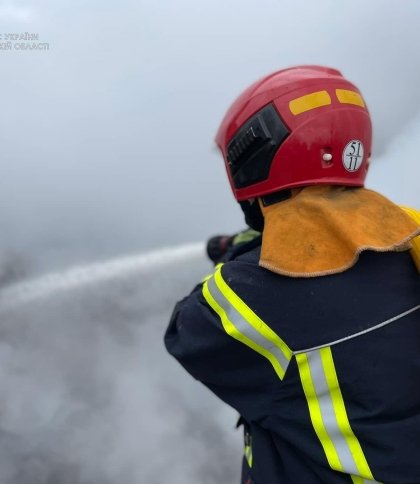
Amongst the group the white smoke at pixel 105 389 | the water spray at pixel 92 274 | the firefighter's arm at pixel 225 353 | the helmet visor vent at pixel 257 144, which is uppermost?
the helmet visor vent at pixel 257 144

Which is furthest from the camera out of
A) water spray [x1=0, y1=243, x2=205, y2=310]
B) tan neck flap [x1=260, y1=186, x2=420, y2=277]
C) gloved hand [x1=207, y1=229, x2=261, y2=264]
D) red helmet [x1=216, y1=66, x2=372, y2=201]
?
water spray [x1=0, y1=243, x2=205, y2=310]

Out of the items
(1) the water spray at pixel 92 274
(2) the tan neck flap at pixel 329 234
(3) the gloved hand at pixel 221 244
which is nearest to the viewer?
(2) the tan neck flap at pixel 329 234

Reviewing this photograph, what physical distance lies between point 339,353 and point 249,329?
0.18 m

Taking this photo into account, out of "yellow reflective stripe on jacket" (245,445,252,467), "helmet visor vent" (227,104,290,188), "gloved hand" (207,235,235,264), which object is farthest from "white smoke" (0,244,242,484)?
"helmet visor vent" (227,104,290,188)

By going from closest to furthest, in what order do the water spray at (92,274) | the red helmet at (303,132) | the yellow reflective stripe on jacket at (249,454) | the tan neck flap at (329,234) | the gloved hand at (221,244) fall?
1. the tan neck flap at (329,234)
2. the red helmet at (303,132)
3. the yellow reflective stripe on jacket at (249,454)
4. the gloved hand at (221,244)
5. the water spray at (92,274)

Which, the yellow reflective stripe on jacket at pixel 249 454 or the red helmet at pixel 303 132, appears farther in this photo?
the yellow reflective stripe on jacket at pixel 249 454

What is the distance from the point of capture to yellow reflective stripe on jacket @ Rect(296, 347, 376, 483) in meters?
0.93

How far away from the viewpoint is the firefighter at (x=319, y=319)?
0.92 meters

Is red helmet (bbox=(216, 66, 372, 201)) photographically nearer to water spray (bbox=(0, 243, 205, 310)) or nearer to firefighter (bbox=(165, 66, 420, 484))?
firefighter (bbox=(165, 66, 420, 484))

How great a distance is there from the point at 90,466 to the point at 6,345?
71 cm

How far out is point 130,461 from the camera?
2180 mm

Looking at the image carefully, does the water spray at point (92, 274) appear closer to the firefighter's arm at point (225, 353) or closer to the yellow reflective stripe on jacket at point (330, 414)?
the firefighter's arm at point (225, 353)

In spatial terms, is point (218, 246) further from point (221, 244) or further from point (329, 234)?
point (329, 234)

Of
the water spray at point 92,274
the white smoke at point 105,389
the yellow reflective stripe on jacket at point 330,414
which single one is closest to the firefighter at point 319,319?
the yellow reflective stripe on jacket at point 330,414
